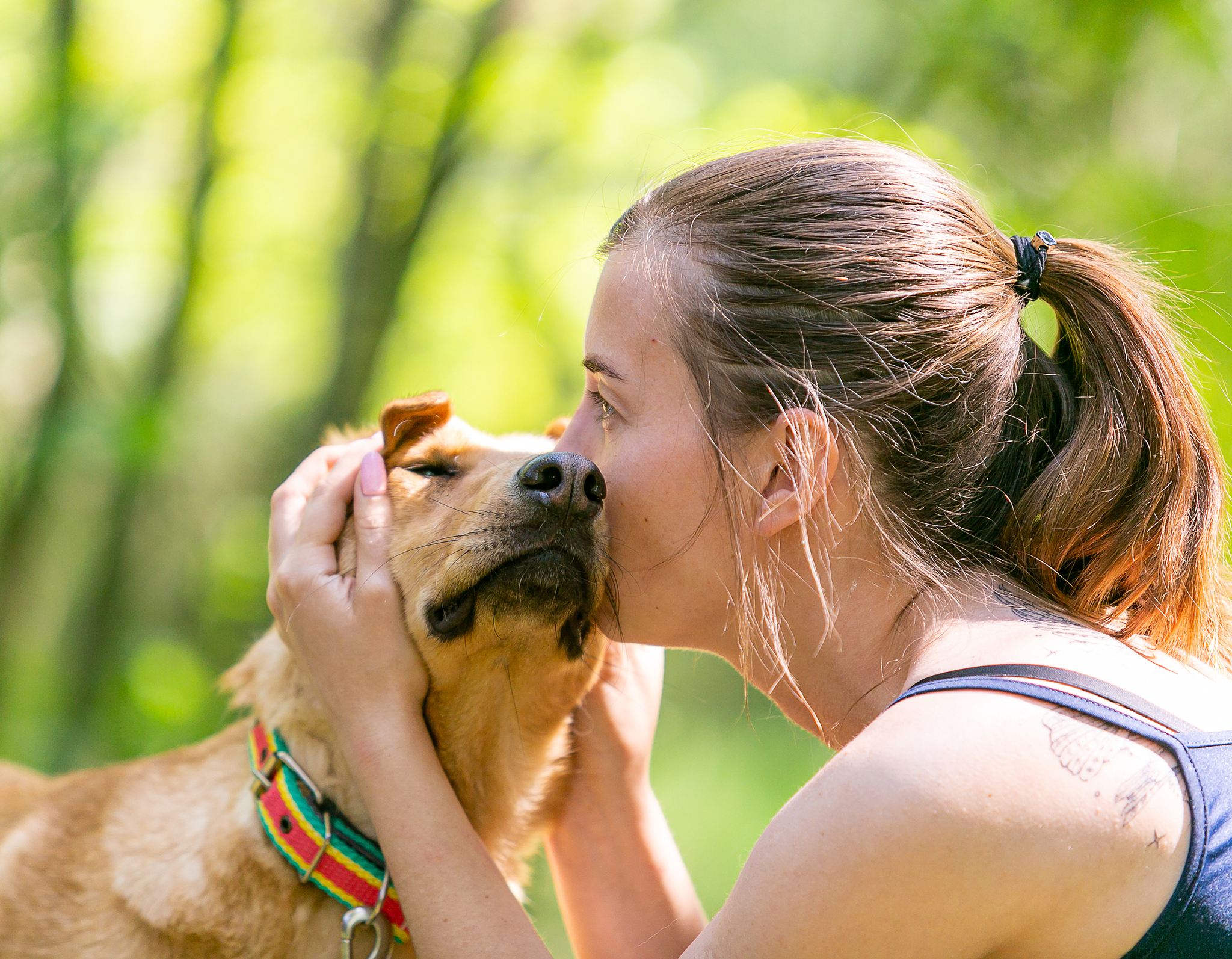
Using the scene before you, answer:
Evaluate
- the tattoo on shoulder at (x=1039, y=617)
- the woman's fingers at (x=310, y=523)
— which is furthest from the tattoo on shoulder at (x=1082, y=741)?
the woman's fingers at (x=310, y=523)

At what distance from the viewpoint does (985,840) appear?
1.26 m

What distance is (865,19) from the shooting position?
652cm

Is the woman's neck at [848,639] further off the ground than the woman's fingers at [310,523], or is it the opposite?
the woman's neck at [848,639]

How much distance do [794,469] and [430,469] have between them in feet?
3.43

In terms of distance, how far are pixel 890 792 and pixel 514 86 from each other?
5.24 meters

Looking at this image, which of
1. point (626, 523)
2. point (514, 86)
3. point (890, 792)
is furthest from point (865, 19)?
point (890, 792)

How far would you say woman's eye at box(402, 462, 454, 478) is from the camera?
240 cm

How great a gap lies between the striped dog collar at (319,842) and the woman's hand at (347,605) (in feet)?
0.68

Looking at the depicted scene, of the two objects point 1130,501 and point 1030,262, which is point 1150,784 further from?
point 1030,262

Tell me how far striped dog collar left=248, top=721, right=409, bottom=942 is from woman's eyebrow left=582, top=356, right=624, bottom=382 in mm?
1110

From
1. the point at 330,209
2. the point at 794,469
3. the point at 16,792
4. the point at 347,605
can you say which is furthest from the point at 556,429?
the point at 330,209

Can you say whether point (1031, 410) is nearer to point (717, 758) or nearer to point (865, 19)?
point (717, 758)

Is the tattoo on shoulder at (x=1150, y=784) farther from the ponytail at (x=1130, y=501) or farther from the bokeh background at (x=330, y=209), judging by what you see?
the bokeh background at (x=330, y=209)

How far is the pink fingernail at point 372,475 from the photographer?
88.5 inches
